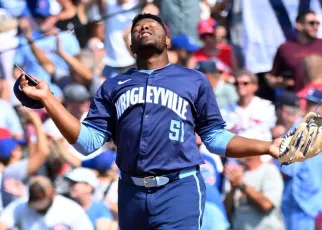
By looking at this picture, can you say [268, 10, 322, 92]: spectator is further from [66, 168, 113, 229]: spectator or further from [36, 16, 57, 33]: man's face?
[36, 16, 57, 33]: man's face

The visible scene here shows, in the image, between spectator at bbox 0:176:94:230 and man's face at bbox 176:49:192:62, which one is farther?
man's face at bbox 176:49:192:62

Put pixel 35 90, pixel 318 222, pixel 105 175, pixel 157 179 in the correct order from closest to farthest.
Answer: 1. pixel 35 90
2. pixel 157 179
3. pixel 318 222
4. pixel 105 175

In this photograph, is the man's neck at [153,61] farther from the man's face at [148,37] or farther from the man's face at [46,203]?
the man's face at [46,203]

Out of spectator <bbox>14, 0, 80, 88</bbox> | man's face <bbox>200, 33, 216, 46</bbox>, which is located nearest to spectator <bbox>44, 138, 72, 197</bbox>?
spectator <bbox>14, 0, 80, 88</bbox>

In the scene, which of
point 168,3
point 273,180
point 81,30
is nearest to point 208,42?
point 168,3

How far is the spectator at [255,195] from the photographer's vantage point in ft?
24.6

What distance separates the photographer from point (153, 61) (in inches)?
201

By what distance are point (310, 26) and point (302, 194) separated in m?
1.94

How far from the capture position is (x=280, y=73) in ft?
29.5

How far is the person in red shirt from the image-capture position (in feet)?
30.6

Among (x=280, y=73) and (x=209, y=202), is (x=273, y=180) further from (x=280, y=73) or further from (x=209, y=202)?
(x=280, y=73)

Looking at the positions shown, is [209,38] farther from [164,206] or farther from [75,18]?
[164,206]

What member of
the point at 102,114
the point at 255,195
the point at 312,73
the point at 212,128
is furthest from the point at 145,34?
the point at 312,73

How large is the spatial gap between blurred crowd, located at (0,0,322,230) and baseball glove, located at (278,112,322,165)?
256 centimetres
